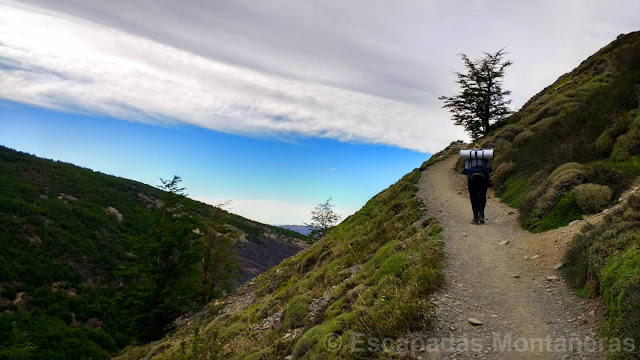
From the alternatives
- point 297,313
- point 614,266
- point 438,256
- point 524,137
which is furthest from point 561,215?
point 524,137

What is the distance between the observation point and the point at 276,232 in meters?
136

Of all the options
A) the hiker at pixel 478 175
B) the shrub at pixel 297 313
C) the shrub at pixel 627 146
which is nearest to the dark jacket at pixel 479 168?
the hiker at pixel 478 175

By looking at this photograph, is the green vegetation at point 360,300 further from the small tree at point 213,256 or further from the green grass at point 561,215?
the small tree at point 213,256

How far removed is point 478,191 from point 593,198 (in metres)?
3.31

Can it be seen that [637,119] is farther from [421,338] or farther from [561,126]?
[421,338]

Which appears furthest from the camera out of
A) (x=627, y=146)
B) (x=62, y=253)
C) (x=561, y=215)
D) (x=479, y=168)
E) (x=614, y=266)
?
(x=62, y=253)

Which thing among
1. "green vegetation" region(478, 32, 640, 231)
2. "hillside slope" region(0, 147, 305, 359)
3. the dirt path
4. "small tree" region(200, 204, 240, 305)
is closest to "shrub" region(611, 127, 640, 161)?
"green vegetation" region(478, 32, 640, 231)

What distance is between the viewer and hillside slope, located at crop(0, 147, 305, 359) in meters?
44.2

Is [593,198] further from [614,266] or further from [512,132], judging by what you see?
[512,132]

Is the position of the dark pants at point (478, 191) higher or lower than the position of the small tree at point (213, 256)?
higher

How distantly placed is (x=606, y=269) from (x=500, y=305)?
1.90 meters

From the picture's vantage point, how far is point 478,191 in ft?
42.7

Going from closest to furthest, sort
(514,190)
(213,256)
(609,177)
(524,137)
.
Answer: (609,177)
(514,190)
(524,137)
(213,256)

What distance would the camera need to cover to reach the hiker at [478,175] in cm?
1292
